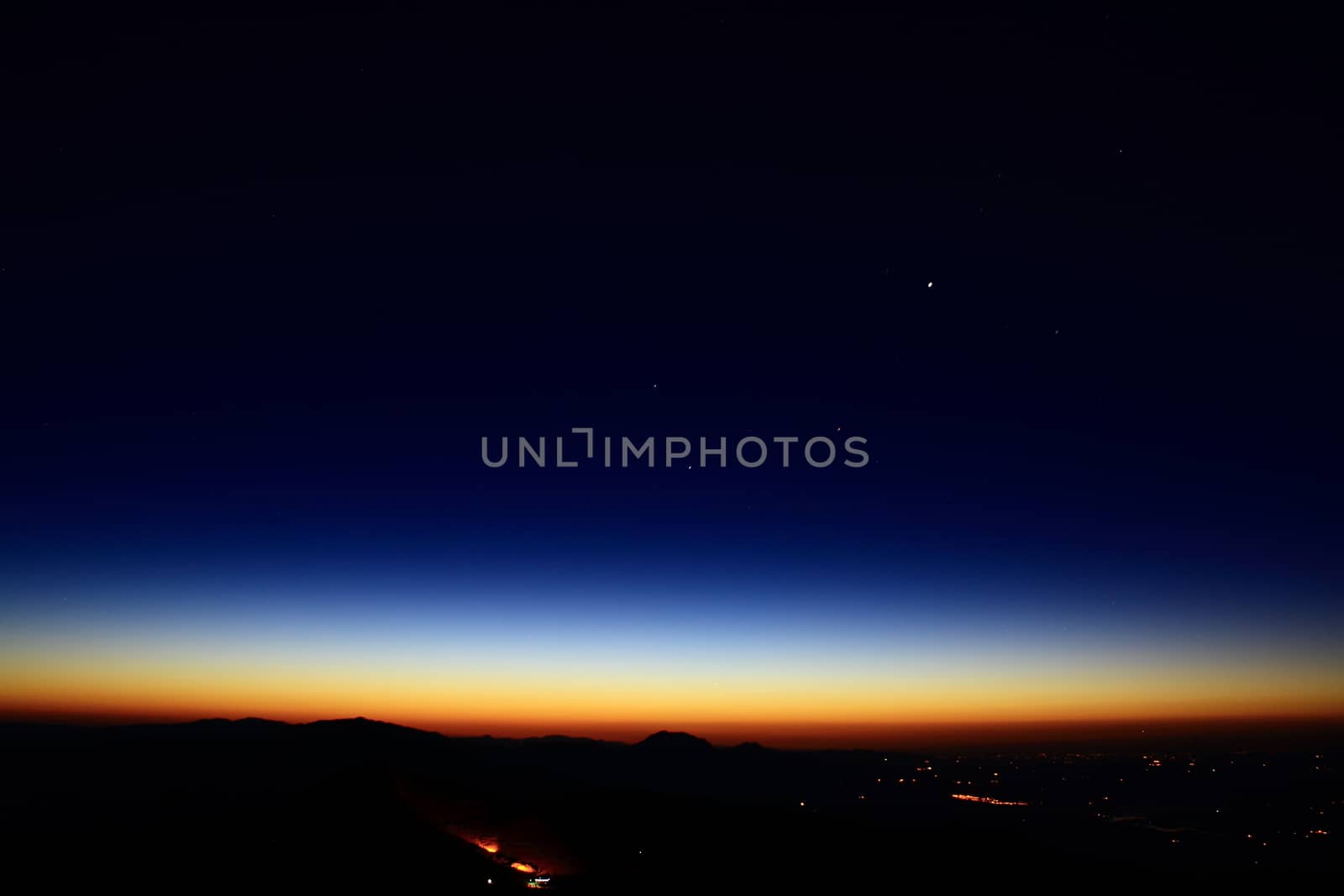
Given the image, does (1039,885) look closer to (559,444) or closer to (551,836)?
(551,836)

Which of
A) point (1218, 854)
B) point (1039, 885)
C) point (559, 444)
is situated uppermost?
point (559, 444)

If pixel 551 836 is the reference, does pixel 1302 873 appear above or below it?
below

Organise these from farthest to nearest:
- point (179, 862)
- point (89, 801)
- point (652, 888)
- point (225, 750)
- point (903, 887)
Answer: point (225, 750) < point (89, 801) < point (903, 887) < point (652, 888) < point (179, 862)

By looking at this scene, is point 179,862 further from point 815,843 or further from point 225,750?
point 225,750

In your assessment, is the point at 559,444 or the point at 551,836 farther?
the point at 551,836

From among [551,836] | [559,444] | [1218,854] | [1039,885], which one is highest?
[559,444]

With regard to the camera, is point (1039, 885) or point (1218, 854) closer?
point (1039, 885)

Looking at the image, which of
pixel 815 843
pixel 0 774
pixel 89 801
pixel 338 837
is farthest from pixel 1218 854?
pixel 0 774

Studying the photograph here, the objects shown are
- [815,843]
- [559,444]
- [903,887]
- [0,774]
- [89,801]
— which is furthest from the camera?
[0,774]

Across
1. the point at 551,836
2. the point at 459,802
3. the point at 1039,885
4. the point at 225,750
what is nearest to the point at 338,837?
the point at 551,836
